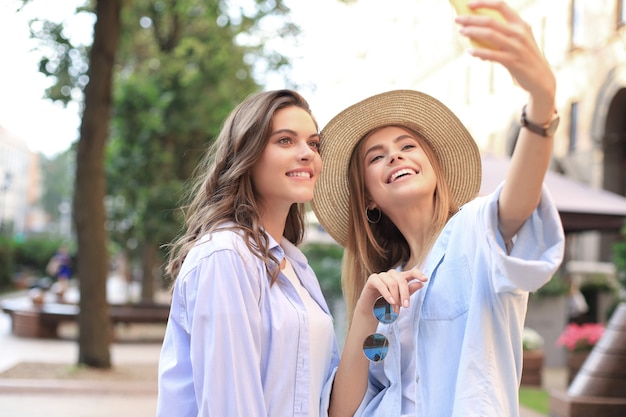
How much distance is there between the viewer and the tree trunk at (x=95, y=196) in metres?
11.5

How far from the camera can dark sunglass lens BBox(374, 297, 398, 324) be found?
2.74m

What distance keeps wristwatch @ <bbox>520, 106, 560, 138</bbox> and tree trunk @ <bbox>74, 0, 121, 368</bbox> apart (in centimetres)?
999

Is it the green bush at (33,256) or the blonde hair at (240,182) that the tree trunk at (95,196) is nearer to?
the blonde hair at (240,182)

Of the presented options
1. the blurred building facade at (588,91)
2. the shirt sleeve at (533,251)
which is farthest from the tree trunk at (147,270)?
the shirt sleeve at (533,251)

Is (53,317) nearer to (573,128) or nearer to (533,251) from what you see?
(573,128)

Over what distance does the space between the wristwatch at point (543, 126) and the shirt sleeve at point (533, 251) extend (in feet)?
0.71

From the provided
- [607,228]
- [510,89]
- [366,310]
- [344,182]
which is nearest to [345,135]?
[344,182]

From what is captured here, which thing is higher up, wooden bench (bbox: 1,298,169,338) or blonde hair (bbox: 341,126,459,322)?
blonde hair (bbox: 341,126,459,322)

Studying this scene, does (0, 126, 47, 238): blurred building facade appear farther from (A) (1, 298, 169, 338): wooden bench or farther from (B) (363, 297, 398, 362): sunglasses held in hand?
(B) (363, 297, 398, 362): sunglasses held in hand

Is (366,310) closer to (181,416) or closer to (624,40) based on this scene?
(181,416)

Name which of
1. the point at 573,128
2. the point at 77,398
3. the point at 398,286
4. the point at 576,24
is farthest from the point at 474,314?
the point at 573,128

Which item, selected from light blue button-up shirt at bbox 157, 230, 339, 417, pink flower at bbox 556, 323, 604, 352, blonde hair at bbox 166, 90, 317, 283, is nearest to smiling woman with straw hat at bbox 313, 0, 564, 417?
light blue button-up shirt at bbox 157, 230, 339, 417

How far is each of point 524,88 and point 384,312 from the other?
1.04 meters

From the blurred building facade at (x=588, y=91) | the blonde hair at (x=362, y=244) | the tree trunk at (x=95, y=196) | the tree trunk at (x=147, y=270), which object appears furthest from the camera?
the tree trunk at (x=147, y=270)
